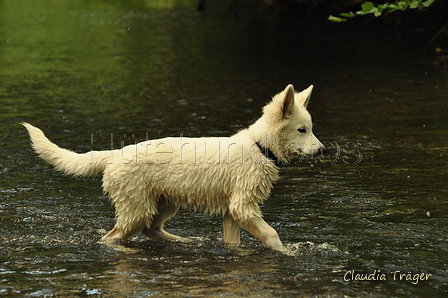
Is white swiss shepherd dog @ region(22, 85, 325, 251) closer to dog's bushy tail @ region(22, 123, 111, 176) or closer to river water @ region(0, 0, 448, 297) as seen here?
dog's bushy tail @ region(22, 123, 111, 176)

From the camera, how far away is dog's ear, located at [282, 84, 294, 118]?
21.2 ft

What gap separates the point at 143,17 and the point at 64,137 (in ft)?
115

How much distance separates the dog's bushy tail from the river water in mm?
894

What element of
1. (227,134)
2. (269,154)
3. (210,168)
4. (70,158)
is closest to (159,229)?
(210,168)

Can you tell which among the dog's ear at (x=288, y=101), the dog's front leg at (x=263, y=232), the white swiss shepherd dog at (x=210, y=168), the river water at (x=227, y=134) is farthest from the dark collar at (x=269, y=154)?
the river water at (x=227, y=134)

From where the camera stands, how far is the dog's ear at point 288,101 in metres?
6.48

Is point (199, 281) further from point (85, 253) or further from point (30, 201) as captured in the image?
point (30, 201)

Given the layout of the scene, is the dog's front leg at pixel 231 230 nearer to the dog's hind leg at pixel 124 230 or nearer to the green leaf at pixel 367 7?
the dog's hind leg at pixel 124 230

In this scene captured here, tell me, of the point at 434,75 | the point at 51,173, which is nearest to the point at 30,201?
the point at 51,173

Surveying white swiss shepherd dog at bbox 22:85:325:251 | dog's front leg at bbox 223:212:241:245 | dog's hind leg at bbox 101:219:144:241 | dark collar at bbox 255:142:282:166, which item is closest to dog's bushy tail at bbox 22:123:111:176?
white swiss shepherd dog at bbox 22:85:325:251

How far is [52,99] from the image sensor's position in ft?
55.2

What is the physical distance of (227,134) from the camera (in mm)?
12859

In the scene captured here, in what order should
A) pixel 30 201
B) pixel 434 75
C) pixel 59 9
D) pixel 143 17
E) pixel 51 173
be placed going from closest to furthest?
pixel 30 201 < pixel 51 173 < pixel 434 75 < pixel 143 17 < pixel 59 9

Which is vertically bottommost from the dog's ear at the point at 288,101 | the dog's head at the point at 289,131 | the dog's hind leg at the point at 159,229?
the dog's hind leg at the point at 159,229
